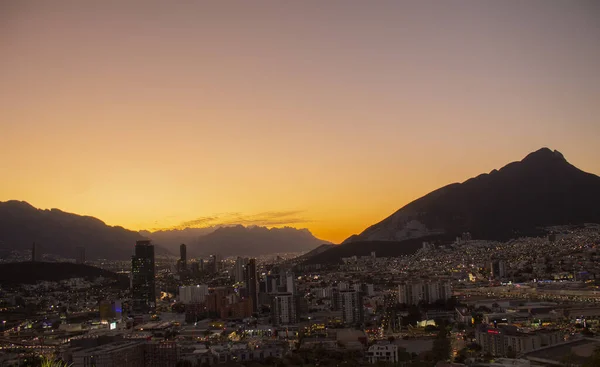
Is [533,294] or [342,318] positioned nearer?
[342,318]

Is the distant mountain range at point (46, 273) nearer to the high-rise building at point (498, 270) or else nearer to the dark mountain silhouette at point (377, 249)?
the dark mountain silhouette at point (377, 249)

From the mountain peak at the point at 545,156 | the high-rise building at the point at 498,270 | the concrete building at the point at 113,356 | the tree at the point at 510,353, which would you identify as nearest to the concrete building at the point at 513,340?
the tree at the point at 510,353

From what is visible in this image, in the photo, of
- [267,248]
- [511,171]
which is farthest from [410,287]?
[267,248]

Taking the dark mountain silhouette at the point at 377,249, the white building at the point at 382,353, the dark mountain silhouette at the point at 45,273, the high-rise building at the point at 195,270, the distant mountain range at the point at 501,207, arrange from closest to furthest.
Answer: the white building at the point at 382,353, the dark mountain silhouette at the point at 45,273, the high-rise building at the point at 195,270, the dark mountain silhouette at the point at 377,249, the distant mountain range at the point at 501,207

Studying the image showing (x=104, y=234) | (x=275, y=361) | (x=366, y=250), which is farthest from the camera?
(x=104, y=234)

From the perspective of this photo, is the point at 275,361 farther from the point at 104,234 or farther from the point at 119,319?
the point at 104,234

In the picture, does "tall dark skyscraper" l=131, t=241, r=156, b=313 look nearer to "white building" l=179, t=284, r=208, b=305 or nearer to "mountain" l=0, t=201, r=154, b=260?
"white building" l=179, t=284, r=208, b=305
